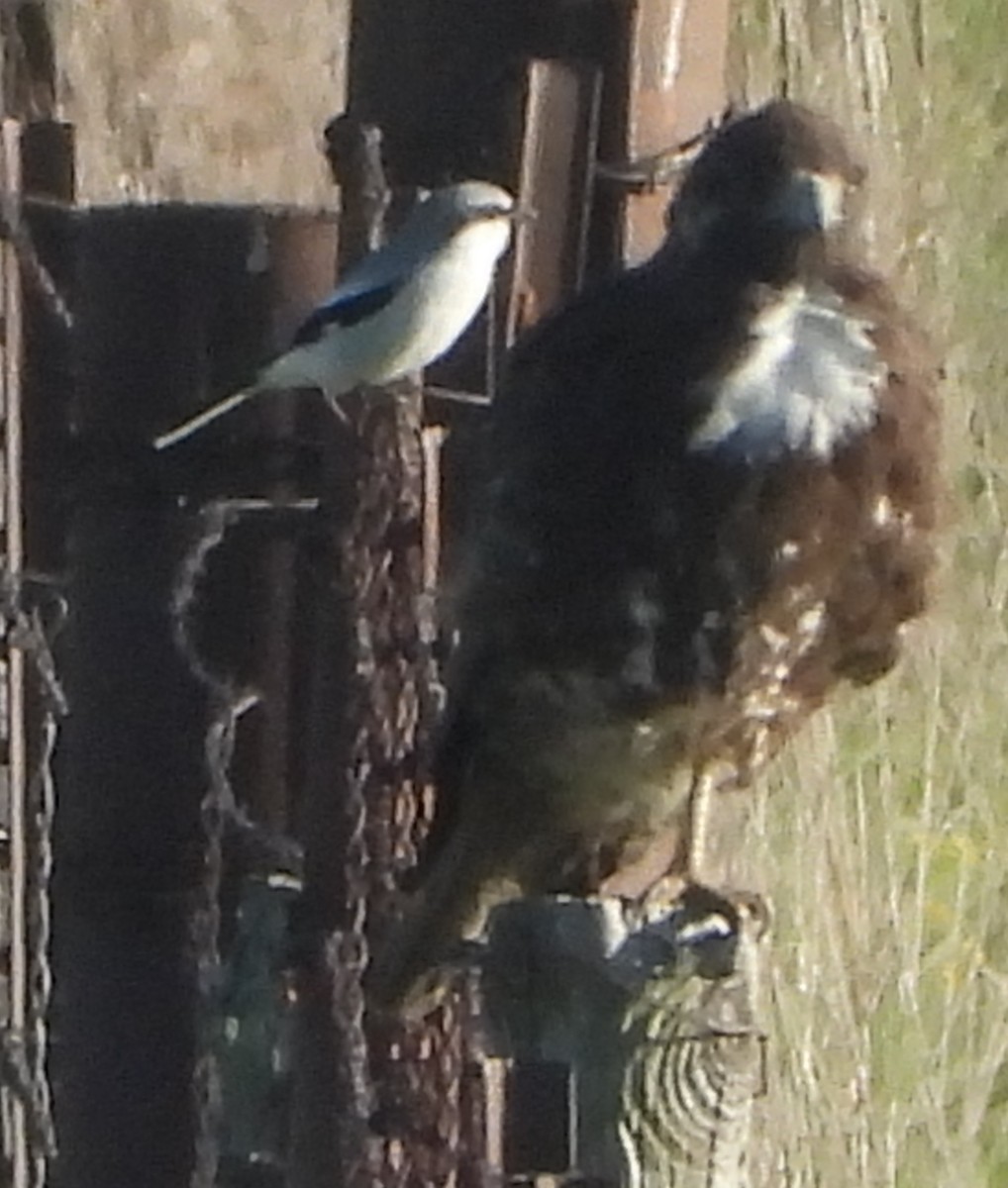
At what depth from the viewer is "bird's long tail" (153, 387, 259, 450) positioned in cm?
263

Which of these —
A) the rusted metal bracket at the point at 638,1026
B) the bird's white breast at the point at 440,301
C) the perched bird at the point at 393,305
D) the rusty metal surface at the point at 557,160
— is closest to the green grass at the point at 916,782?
the bird's white breast at the point at 440,301

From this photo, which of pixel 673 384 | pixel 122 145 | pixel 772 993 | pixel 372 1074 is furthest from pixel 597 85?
pixel 122 145

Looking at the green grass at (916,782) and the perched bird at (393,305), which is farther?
the green grass at (916,782)

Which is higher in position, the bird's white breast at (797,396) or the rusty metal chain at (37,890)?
the bird's white breast at (797,396)

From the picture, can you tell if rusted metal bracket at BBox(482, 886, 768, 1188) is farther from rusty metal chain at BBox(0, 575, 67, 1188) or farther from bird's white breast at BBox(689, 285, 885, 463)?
rusty metal chain at BBox(0, 575, 67, 1188)

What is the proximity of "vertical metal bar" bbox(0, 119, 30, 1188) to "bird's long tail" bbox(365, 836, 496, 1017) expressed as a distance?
38 cm

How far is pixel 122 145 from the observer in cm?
516

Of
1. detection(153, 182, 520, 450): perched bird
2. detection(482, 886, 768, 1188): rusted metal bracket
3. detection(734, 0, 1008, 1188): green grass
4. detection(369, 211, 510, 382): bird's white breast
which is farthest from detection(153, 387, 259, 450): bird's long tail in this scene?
detection(734, 0, 1008, 1188): green grass

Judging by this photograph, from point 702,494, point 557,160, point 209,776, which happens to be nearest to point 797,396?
point 702,494

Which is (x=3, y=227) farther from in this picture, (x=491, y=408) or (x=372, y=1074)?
(x=372, y=1074)

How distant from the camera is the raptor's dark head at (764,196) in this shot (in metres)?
2.58

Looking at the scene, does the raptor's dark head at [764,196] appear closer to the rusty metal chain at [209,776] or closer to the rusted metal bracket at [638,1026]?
the rusty metal chain at [209,776]

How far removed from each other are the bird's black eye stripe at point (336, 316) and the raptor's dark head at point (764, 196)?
259mm

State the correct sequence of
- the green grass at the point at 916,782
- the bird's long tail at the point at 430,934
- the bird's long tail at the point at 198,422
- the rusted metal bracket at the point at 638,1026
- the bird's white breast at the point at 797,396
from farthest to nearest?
the green grass at the point at 916,782 → the bird's long tail at the point at 198,422 → the bird's white breast at the point at 797,396 → the bird's long tail at the point at 430,934 → the rusted metal bracket at the point at 638,1026
